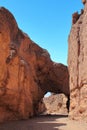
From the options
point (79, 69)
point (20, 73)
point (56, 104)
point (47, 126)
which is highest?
point (20, 73)

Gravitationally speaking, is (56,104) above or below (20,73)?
below

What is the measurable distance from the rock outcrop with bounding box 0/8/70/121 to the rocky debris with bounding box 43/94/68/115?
5.38 m

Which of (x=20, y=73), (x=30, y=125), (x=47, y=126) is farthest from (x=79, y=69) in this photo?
(x=20, y=73)

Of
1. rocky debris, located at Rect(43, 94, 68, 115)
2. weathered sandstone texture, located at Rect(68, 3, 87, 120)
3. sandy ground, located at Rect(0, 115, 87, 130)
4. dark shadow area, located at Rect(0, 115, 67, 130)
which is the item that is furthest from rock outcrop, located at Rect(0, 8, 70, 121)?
rocky debris, located at Rect(43, 94, 68, 115)

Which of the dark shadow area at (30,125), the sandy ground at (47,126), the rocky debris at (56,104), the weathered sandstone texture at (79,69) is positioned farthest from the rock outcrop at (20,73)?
the rocky debris at (56,104)

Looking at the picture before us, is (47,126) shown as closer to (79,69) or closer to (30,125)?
(30,125)

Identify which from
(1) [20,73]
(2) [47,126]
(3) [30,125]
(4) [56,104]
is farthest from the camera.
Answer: (4) [56,104]

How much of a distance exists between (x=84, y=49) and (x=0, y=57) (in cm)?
510

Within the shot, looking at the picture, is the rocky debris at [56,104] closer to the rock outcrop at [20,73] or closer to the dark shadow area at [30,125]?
the rock outcrop at [20,73]

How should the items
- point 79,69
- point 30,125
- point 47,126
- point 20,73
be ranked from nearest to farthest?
point 47,126 < point 30,125 < point 79,69 < point 20,73

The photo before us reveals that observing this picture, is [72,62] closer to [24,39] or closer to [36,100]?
[24,39]

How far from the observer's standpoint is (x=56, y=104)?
137 feet

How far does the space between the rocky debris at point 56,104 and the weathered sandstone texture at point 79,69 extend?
21.1 meters

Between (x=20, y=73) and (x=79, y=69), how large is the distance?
20.9 feet
